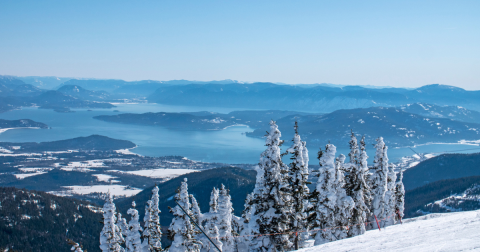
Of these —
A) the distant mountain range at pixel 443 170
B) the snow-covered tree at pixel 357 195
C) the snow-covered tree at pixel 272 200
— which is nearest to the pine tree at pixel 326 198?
the snow-covered tree at pixel 357 195

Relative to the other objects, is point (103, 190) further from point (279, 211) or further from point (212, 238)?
point (279, 211)

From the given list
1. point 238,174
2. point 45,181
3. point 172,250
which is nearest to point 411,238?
point 172,250

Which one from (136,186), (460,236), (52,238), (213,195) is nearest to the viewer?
(460,236)

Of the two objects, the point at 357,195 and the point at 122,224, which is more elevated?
the point at 357,195

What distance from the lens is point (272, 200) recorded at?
880 inches

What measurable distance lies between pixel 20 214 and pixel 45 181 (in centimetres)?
8932

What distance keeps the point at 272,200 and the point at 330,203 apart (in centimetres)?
481

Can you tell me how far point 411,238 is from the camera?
17625 mm

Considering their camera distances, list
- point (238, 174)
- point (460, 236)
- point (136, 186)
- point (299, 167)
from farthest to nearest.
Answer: point (136, 186) → point (238, 174) → point (299, 167) → point (460, 236)

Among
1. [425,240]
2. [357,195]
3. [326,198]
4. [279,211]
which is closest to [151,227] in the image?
[279,211]

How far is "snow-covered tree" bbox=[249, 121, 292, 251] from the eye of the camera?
2208 cm

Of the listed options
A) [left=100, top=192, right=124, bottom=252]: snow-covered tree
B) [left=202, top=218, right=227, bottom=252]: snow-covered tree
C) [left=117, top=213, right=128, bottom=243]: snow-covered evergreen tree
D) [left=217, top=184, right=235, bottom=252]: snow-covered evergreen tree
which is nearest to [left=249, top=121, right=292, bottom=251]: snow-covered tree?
[left=202, top=218, right=227, bottom=252]: snow-covered tree

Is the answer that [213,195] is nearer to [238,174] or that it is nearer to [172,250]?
[172,250]

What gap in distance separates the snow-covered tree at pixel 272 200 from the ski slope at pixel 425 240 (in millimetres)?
4260
